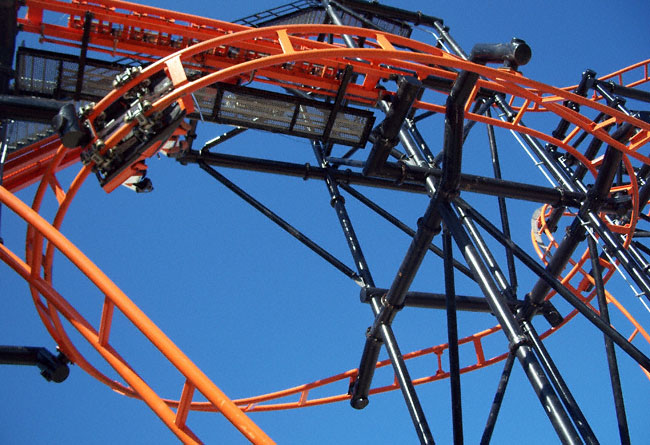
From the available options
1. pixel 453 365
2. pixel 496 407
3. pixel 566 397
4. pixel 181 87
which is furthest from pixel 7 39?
pixel 566 397

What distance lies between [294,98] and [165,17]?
2.36 metres

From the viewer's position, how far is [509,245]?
32.1 ft

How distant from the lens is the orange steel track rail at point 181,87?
258 inches

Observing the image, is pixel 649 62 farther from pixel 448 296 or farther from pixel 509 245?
pixel 448 296

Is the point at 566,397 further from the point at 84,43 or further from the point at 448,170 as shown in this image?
the point at 84,43

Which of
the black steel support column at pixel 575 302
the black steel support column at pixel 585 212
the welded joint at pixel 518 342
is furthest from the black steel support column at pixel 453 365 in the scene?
the black steel support column at pixel 585 212

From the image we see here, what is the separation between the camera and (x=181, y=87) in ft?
25.3

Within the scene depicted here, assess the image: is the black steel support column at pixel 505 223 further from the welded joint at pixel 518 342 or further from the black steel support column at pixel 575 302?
the welded joint at pixel 518 342

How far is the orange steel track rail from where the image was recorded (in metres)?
6.56

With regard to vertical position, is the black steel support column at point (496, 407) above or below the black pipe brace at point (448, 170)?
below

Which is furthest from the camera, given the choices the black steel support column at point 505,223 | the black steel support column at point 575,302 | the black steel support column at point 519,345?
the black steel support column at point 505,223

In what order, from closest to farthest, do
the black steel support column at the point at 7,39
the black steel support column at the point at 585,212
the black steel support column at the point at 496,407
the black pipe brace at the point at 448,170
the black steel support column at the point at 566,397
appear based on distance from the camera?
1. the black steel support column at the point at 566,397
2. the black pipe brace at the point at 448,170
3. the black steel support column at the point at 7,39
4. the black steel support column at the point at 496,407
5. the black steel support column at the point at 585,212

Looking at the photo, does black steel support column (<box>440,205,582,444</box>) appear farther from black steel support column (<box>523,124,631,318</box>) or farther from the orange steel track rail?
black steel support column (<box>523,124,631,318</box>)

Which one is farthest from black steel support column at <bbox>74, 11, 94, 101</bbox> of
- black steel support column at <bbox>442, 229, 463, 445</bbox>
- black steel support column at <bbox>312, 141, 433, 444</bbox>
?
black steel support column at <bbox>442, 229, 463, 445</bbox>
